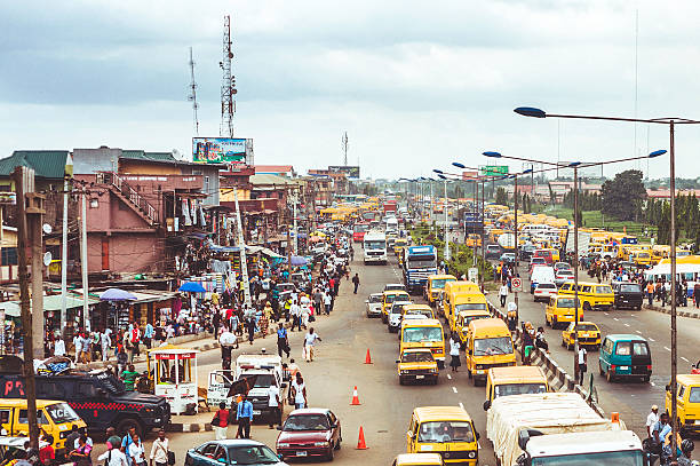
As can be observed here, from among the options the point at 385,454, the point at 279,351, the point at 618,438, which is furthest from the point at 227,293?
the point at 618,438

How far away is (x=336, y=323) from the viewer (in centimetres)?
5509

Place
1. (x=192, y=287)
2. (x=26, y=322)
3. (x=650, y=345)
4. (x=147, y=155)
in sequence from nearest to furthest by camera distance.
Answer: (x=26, y=322)
(x=650, y=345)
(x=192, y=287)
(x=147, y=155)

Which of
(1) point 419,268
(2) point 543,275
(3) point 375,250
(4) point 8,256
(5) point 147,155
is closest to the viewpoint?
(4) point 8,256

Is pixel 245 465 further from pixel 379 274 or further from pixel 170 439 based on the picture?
pixel 379 274

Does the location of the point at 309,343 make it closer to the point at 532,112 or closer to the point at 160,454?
the point at 160,454

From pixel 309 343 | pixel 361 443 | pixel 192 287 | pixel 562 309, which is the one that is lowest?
pixel 361 443

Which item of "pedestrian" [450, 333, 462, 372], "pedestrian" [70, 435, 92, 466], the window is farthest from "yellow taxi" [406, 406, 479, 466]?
the window

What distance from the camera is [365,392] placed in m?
34.2

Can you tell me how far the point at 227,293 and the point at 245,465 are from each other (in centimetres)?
3613

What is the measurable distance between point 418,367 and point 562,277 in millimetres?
39031

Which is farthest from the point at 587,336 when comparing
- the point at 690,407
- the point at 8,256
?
the point at 8,256

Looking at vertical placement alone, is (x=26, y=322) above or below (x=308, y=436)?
above

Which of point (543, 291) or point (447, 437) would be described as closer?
point (447, 437)

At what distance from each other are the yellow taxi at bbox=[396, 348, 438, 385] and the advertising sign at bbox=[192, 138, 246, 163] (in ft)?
253
